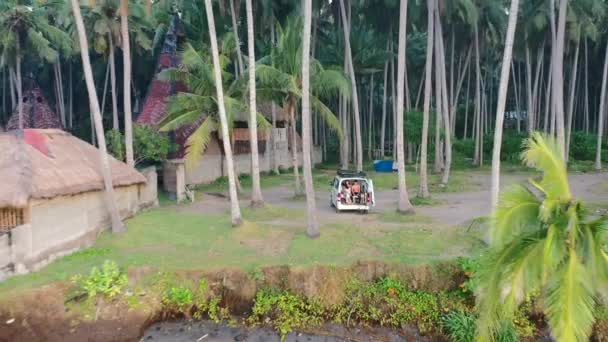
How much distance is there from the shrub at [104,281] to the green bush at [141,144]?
33.8 ft

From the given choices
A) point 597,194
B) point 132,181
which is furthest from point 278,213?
point 597,194

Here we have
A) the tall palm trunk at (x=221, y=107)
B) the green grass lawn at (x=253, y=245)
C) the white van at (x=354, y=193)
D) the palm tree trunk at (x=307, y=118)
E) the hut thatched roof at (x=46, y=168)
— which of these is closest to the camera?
the hut thatched roof at (x=46, y=168)

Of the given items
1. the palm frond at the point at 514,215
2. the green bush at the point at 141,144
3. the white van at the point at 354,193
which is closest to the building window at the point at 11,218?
the green bush at the point at 141,144

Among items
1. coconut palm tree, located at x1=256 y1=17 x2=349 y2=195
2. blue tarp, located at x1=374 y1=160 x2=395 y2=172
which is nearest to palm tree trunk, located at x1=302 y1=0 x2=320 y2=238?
coconut palm tree, located at x1=256 y1=17 x2=349 y2=195

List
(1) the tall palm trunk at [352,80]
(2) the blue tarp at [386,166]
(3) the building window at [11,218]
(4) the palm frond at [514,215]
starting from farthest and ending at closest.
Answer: (2) the blue tarp at [386,166] → (1) the tall palm trunk at [352,80] → (3) the building window at [11,218] → (4) the palm frond at [514,215]

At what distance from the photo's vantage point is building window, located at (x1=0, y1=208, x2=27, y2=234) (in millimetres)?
10734

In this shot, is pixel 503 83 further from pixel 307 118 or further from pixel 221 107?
pixel 221 107

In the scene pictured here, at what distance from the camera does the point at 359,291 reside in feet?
34.4

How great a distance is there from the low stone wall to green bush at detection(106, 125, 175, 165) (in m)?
5.23

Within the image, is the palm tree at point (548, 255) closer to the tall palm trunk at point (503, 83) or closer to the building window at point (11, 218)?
the tall palm trunk at point (503, 83)

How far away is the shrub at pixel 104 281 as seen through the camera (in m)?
10.1

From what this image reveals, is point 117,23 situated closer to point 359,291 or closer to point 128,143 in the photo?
point 128,143

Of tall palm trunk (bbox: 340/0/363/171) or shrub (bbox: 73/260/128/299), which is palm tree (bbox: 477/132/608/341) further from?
tall palm trunk (bbox: 340/0/363/171)

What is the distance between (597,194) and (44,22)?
100 ft
